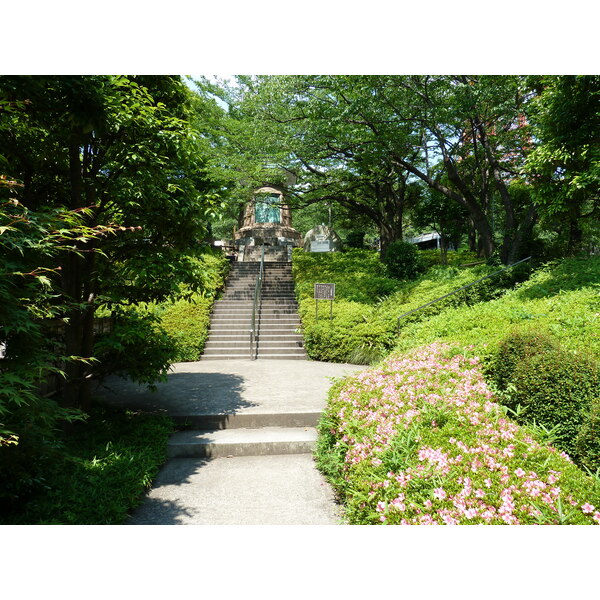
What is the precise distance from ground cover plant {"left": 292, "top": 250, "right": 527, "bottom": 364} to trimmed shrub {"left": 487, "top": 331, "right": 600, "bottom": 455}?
4.54 meters

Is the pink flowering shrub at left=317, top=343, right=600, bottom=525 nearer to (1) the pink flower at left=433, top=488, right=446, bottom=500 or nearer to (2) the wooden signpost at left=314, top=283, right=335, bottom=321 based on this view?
(1) the pink flower at left=433, top=488, right=446, bottom=500

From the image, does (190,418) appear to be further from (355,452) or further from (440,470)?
(440,470)

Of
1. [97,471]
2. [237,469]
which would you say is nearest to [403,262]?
[237,469]

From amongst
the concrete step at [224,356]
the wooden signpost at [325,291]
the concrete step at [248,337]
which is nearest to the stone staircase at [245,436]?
the concrete step at [224,356]

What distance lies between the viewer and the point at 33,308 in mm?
2605

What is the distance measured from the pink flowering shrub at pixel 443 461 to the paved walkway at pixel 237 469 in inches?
14.5

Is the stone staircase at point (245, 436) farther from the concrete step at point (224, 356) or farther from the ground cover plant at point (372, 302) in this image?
the concrete step at point (224, 356)

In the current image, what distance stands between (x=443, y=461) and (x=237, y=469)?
2.31 m

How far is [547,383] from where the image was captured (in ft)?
11.0

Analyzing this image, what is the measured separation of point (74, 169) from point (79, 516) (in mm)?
3571

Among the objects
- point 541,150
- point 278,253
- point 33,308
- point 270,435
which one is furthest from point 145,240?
point 278,253

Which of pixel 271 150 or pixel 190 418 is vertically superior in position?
pixel 271 150

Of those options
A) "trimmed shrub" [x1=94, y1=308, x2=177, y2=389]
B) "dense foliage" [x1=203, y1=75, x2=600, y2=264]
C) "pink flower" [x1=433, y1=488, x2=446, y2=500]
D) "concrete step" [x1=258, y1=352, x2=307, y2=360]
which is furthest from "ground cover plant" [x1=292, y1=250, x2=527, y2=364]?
"pink flower" [x1=433, y1=488, x2=446, y2=500]

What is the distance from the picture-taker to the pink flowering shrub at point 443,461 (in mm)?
2307
